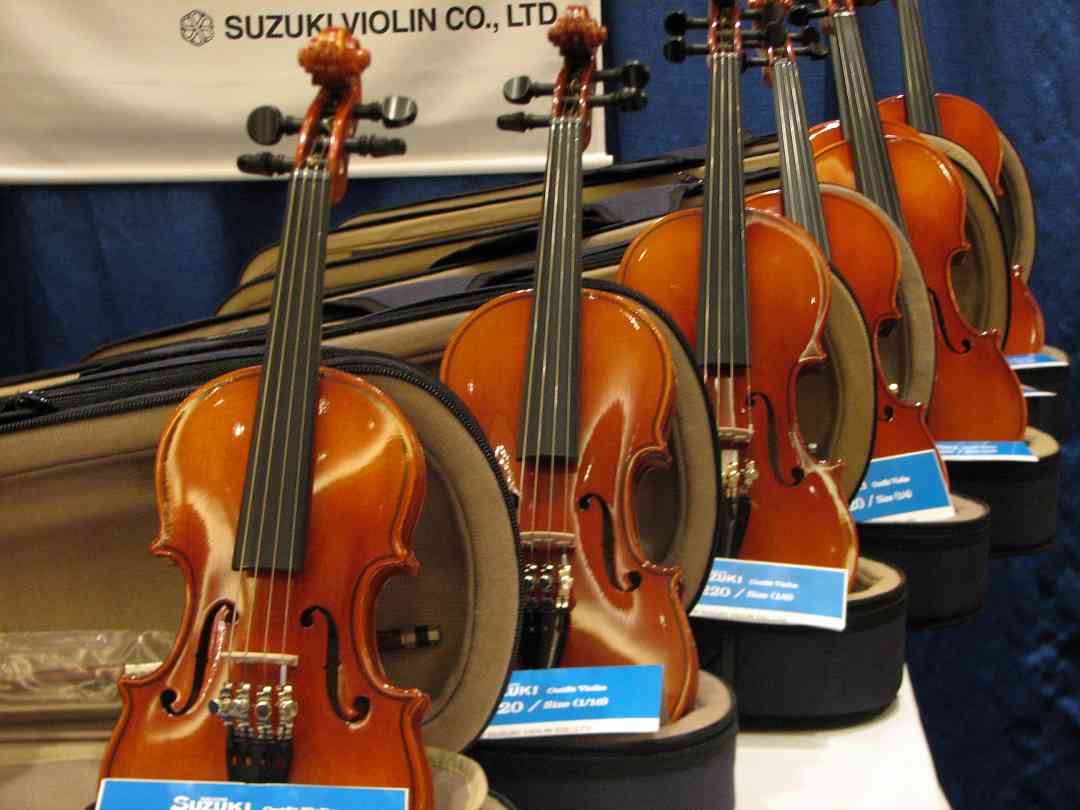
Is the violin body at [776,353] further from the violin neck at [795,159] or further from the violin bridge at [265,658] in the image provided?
the violin bridge at [265,658]

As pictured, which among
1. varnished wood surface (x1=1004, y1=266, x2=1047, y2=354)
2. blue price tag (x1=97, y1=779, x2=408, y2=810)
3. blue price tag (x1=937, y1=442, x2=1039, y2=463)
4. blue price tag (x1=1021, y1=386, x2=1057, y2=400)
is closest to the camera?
blue price tag (x1=97, y1=779, x2=408, y2=810)

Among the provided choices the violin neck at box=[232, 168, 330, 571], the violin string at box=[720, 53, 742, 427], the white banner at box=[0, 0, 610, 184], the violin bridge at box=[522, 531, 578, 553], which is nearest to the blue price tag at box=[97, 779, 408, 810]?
the violin neck at box=[232, 168, 330, 571]

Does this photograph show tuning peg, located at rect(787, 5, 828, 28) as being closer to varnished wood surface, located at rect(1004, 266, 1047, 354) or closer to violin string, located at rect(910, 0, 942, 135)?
violin string, located at rect(910, 0, 942, 135)

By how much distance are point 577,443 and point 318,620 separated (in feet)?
0.82

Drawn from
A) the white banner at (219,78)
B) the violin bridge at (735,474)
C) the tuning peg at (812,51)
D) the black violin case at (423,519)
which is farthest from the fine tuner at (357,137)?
the white banner at (219,78)

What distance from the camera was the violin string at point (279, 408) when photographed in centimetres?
70

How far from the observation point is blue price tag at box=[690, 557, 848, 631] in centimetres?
93

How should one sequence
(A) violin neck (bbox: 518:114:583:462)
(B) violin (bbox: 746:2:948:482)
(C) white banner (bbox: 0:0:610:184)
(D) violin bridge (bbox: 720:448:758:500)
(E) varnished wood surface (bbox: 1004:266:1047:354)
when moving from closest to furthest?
(A) violin neck (bbox: 518:114:583:462) → (D) violin bridge (bbox: 720:448:758:500) → (B) violin (bbox: 746:2:948:482) → (E) varnished wood surface (bbox: 1004:266:1047:354) → (C) white banner (bbox: 0:0:610:184)

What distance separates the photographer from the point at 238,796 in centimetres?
67

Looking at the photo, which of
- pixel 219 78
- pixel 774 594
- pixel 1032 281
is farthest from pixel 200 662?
pixel 1032 281

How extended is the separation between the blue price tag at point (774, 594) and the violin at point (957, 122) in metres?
0.81

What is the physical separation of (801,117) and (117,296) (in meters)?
1.42

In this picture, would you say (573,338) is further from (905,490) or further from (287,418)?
(905,490)

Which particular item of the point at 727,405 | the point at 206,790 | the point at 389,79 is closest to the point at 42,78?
the point at 389,79
